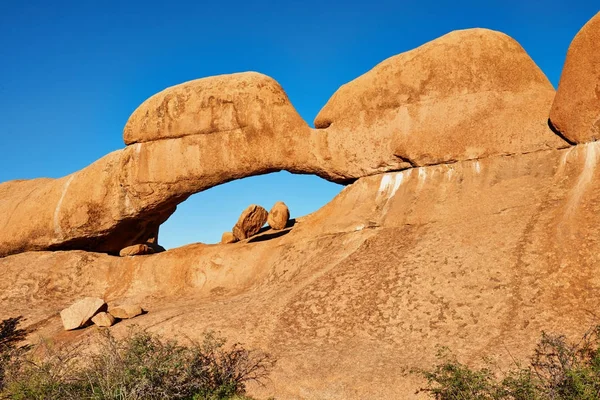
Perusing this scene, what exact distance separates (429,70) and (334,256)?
5.70 m

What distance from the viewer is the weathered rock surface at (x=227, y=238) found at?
1792 cm

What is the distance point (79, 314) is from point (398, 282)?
800 cm

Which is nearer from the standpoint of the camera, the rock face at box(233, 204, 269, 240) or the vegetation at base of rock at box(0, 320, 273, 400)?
the vegetation at base of rock at box(0, 320, 273, 400)

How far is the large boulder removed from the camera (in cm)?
1302

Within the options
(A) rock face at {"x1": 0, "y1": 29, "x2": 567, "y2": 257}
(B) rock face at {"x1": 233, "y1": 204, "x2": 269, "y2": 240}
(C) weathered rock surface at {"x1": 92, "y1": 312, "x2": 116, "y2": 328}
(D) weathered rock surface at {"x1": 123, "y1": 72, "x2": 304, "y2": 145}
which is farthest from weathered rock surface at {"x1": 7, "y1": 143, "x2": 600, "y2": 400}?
(D) weathered rock surface at {"x1": 123, "y1": 72, "x2": 304, "y2": 145}

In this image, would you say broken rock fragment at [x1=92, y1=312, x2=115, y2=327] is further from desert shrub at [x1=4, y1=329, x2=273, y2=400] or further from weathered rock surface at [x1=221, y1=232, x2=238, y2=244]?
weathered rock surface at [x1=221, y1=232, x2=238, y2=244]

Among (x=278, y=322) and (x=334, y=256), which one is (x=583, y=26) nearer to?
(x=334, y=256)

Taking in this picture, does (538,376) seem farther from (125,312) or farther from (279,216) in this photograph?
(279,216)

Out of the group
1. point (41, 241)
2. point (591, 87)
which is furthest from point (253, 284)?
point (591, 87)

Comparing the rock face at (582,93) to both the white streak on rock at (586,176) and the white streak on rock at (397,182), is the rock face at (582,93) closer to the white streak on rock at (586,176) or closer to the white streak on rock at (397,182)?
the white streak on rock at (586,176)

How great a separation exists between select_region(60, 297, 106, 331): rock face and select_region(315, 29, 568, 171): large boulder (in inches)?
300

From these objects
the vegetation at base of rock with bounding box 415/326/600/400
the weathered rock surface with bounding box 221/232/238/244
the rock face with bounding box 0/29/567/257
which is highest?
the rock face with bounding box 0/29/567/257

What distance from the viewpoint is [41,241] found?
17.8 meters

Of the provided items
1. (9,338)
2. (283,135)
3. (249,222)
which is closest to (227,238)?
(249,222)
